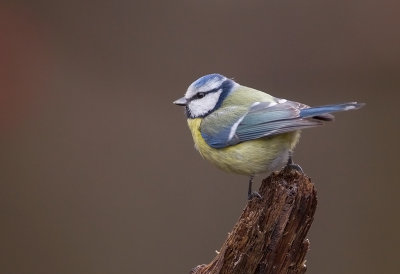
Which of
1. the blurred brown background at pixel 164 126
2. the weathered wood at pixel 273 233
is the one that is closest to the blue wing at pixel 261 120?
the weathered wood at pixel 273 233

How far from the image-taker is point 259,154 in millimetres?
1976

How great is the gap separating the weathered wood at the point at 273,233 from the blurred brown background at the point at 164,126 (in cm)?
152

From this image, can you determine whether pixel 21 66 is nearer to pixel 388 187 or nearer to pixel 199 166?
pixel 199 166

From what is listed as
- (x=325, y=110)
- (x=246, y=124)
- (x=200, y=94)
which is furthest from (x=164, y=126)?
(x=325, y=110)

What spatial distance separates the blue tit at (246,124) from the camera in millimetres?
1921

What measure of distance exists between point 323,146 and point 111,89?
1.17 m

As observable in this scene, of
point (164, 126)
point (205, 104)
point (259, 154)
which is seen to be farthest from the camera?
point (164, 126)

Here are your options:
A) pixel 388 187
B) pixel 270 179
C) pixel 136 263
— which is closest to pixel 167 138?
pixel 136 263

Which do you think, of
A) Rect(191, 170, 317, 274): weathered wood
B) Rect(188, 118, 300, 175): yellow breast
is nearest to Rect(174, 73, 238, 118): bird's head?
Rect(188, 118, 300, 175): yellow breast

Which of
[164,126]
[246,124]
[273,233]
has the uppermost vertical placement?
[246,124]

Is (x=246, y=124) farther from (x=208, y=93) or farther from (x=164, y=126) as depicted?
(x=164, y=126)

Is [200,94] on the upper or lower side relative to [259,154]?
upper

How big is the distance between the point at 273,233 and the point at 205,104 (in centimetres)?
59

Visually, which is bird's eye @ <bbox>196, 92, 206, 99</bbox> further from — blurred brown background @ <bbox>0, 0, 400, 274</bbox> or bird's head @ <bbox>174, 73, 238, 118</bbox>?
blurred brown background @ <bbox>0, 0, 400, 274</bbox>
